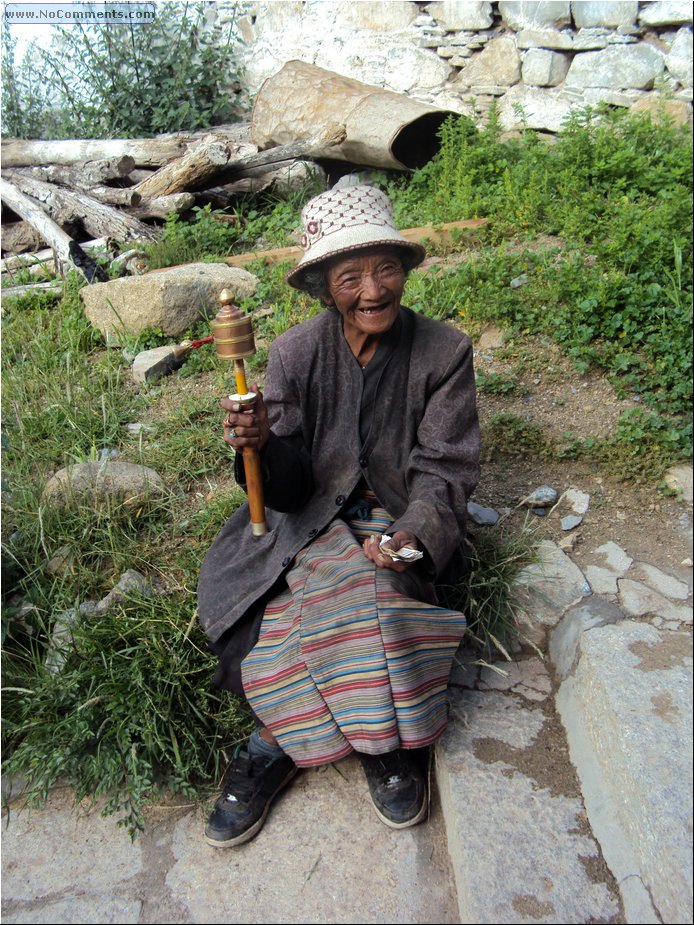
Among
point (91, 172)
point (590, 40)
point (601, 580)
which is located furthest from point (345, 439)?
point (91, 172)

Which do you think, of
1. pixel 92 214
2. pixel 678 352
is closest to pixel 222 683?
pixel 678 352

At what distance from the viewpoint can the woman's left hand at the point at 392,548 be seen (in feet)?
6.70

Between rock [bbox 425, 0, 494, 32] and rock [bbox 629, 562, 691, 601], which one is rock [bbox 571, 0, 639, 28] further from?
rock [bbox 629, 562, 691, 601]

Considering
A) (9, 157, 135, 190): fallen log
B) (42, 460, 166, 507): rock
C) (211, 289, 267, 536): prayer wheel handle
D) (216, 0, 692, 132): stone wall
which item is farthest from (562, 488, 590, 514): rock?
(9, 157, 135, 190): fallen log

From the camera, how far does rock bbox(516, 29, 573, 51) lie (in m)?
4.32

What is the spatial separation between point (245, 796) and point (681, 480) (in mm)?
1467

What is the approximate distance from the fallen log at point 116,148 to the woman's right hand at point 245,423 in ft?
15.7

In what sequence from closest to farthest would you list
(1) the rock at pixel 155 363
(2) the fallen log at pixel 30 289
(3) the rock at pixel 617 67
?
(3) the rock at pixel 617 67, (1) the rock at pixel 155 363, (2) the fallen log at pixel 30 289

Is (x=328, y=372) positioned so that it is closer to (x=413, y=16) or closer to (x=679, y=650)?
(x=679, y=650)

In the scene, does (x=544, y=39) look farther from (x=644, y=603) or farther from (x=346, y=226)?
(x=644, y=603)

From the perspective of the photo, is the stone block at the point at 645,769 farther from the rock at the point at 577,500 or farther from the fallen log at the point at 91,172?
the fallen log at the point at 91,172

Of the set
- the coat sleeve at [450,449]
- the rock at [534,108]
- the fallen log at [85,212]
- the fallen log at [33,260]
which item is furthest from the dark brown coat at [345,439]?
the fallen log at [33,260]

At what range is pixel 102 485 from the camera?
3.18 meters

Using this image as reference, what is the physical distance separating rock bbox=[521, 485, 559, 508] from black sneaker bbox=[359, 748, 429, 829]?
3.67 ft
